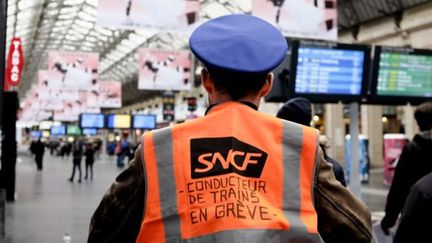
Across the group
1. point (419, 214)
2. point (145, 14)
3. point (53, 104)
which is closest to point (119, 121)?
point (53, 104)

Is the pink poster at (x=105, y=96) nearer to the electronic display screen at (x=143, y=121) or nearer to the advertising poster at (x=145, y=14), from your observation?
the electronic display screen at (x=143, y=121)

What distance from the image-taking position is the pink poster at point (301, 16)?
1030 cm

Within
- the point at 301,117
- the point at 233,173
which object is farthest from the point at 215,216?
the point at 301,117

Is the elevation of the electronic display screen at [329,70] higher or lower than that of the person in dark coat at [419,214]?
higher

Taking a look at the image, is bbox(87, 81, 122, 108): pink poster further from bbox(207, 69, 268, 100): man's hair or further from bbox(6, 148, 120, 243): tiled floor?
bbox(207, 69, 268, 100): man's hair

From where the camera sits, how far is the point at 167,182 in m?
1.58

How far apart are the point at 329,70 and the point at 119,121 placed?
1226 inches

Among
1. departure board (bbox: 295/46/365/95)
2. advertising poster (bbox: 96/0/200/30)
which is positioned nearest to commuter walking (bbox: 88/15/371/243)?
departure board (bbox: 295/46/365/95)

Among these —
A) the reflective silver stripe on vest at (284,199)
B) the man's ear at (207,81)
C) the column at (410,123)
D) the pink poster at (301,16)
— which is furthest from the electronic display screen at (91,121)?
the reflective silver stripe on vest at (284,199)

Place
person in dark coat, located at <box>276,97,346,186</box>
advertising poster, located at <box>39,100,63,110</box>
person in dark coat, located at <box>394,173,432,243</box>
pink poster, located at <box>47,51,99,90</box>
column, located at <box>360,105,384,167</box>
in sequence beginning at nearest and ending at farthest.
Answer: person in dark coat, located at <box>394,173,432,243</box> → person in dark coat, located at <box>276,97,346,186</box> → pink poster, located at <box>47,51,99,90</box> → column, located at <box>360,105,384,167</box> → advertising poster, located at <box>39,100,63,110</box>

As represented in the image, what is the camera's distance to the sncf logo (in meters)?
1.55

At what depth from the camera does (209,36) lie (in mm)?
1653

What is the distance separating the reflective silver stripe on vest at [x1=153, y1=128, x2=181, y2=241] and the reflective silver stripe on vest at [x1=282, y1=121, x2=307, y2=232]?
282 mm

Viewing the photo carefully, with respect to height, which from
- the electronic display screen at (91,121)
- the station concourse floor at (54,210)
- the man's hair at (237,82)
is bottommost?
the station concourse floor at (54,210)
